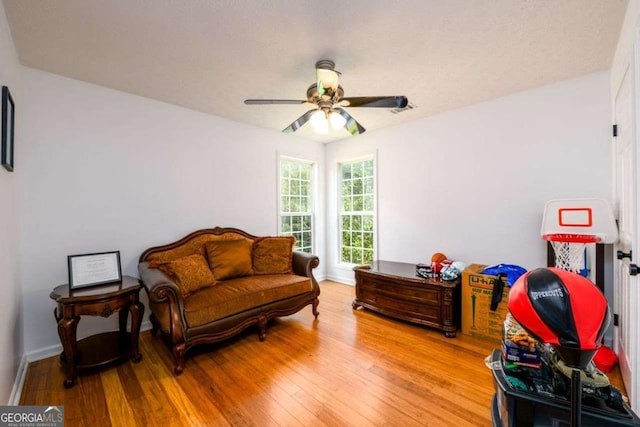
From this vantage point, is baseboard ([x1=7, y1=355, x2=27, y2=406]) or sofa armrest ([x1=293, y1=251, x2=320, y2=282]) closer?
baseboard ([x1=7, y1=355, x2=27, y2=406])

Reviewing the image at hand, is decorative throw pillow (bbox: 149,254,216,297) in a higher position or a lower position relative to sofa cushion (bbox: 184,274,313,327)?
higher

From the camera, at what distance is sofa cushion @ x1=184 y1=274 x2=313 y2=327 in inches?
89.2

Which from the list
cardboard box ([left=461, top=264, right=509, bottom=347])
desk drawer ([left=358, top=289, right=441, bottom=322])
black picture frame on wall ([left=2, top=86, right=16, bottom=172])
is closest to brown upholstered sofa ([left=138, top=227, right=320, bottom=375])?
desk drawer ([left=358, top=289, right=441, bottom=322])

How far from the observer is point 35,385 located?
1.96 metres

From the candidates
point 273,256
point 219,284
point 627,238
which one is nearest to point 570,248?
point 627,238

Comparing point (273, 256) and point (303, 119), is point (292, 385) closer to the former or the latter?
point (273, 256)

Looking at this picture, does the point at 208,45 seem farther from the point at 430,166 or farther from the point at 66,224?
the point at 430,166

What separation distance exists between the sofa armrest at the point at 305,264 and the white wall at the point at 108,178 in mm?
925

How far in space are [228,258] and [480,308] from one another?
258 centimetres

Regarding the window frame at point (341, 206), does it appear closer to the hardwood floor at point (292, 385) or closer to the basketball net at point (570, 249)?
the hardwood floor at point (292, 385)

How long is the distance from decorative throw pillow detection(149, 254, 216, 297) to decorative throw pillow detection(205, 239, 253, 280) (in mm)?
229

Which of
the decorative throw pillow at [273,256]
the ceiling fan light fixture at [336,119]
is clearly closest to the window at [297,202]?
the decorative throw pillow at [273,256]

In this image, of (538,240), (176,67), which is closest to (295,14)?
(176,67)

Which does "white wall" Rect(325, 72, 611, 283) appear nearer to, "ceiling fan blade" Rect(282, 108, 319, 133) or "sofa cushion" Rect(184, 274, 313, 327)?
"sofa cushion" Rect(184, 274, 313, 327)
